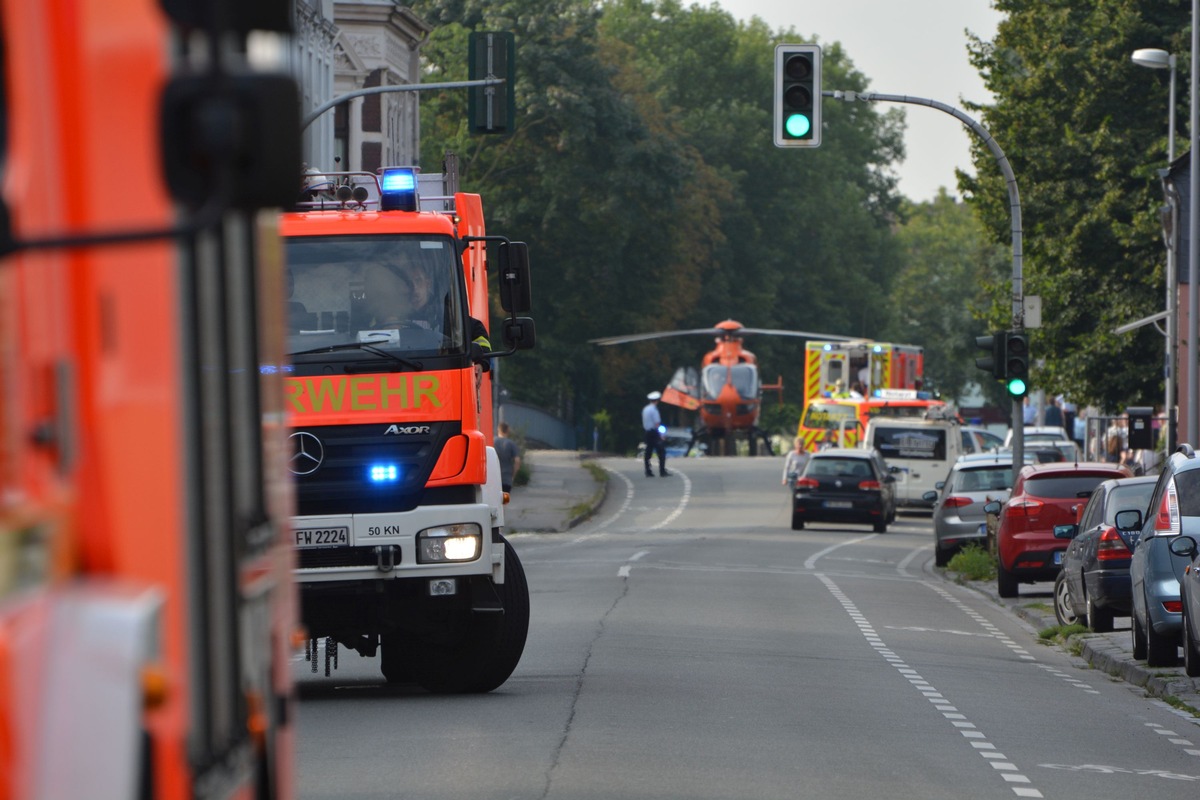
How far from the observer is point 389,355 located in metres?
13.0

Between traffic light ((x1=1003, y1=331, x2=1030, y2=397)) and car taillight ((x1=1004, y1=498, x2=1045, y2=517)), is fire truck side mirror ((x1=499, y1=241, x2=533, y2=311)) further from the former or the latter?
traffic light ((x1=1003, y1=331, x2=1030, y2=397))

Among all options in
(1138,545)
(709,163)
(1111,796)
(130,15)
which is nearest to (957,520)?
(1138,545)

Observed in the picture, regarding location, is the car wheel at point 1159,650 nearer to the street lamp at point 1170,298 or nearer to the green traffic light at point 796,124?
the green traffic light at point 796,124

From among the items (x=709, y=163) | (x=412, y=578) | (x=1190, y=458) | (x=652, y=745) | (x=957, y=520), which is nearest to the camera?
(x=652, y=745)

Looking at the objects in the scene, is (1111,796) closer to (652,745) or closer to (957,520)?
(652,745)

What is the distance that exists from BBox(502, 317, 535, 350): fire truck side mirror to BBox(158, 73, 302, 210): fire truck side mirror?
33.6ft

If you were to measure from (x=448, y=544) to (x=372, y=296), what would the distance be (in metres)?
1.48

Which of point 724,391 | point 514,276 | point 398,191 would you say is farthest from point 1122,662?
point 724,391

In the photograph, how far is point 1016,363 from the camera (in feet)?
95.1

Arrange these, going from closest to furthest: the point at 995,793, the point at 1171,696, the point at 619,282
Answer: the point at 995,793, the point at 1171,696, the point at 619,282

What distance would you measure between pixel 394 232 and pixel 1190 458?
657 centimetres

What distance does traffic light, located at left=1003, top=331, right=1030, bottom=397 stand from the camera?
28859 mm

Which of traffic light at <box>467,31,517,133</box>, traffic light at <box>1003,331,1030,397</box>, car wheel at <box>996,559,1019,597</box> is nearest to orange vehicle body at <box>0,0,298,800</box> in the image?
traffic light at <box>467,31,517,133</box>

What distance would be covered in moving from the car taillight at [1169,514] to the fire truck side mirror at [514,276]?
211 inches
